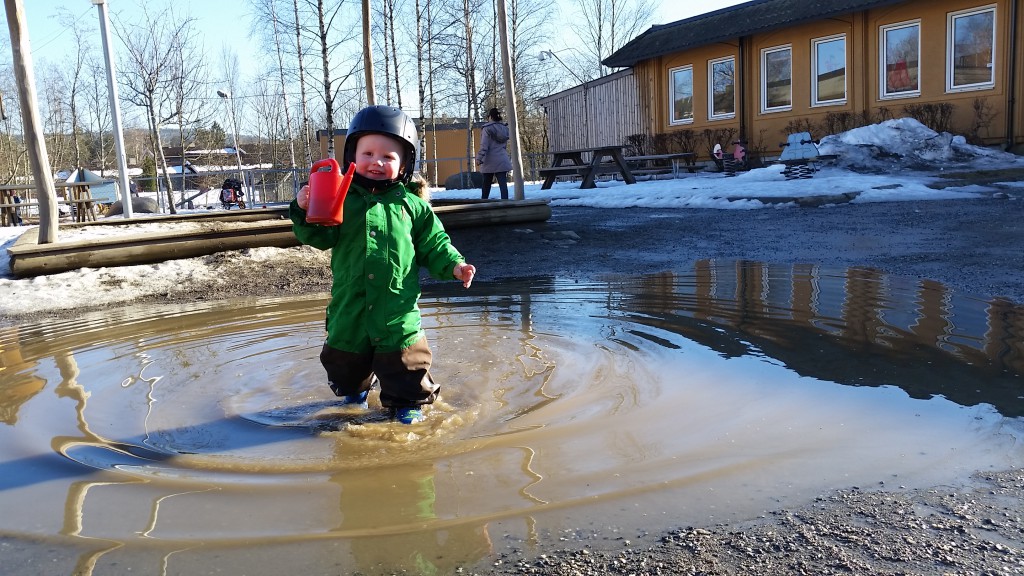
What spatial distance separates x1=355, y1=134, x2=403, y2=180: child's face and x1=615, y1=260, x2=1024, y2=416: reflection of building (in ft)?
6.99

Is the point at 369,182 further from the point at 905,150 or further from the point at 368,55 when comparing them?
the point at 905,150

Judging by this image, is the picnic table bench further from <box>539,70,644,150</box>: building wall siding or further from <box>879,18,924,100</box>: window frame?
<box>879,18,924,100</box>: window frame

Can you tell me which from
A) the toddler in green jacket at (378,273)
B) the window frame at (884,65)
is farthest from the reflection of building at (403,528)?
the window frame at (884,65)

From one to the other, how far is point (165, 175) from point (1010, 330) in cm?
2763

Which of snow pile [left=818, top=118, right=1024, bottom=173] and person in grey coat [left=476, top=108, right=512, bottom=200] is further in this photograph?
snow pile [left=818, top=118, right=1024, bottom=173]

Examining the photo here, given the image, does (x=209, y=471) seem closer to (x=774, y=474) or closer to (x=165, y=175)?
(x=774, y=474)

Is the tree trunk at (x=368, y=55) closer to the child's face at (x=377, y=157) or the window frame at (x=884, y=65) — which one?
the child's face at (x=377, y=157)

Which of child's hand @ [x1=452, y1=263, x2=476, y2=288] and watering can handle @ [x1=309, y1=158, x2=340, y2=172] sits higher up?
watering can handle @ [x1=309, y1=158, x2=340, y2=172]

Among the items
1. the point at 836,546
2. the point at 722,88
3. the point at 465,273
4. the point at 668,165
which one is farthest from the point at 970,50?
the point at 836,546

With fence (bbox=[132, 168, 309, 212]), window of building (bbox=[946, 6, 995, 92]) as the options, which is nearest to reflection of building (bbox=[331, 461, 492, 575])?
fence (bbox=[132, 168, 309, 212])

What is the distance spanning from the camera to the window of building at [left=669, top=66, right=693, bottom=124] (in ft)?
83.6

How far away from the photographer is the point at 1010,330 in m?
4.80

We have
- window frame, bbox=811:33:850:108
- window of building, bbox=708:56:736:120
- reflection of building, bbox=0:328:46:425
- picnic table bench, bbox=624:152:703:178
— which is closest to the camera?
reflection of building, bbox=0:328:46:425

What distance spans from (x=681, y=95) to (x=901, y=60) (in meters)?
6.90
